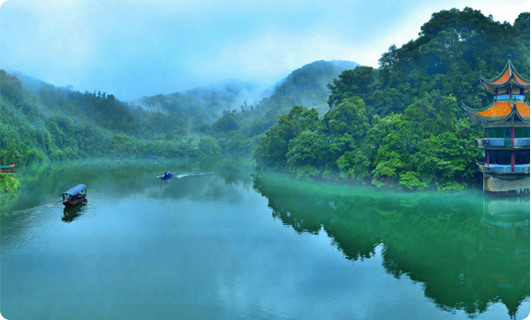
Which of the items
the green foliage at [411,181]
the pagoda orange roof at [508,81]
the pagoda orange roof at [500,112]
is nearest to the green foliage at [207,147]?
the green foliage at [411,181]

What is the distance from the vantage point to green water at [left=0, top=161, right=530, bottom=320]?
33.0 ft

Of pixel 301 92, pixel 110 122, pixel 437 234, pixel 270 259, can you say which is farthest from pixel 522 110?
pixel 301 92

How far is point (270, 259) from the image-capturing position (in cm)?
1341

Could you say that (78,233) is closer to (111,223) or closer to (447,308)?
(111,223)

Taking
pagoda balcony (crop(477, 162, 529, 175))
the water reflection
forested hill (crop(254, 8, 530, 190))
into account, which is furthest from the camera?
forested hill (crop(254, 8, 530, 190))

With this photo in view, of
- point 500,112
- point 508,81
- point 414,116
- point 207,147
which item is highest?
point 508,81

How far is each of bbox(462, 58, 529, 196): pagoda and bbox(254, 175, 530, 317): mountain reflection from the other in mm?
1252

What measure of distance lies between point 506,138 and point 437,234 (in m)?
9.63

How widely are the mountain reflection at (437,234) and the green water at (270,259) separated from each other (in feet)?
0.19

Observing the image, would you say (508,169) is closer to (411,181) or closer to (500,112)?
(500,112)

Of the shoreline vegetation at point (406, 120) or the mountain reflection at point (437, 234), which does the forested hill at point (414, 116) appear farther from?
the mountain reflection at point (437, 234)

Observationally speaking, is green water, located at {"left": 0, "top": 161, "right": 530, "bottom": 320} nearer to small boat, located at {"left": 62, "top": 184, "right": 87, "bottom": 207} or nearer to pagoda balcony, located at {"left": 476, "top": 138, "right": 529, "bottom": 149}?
small boat, located at {"left": 62, "top": 184, "right": 87, "bottom": 207}

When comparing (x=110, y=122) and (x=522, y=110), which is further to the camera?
(x=110, y=122)

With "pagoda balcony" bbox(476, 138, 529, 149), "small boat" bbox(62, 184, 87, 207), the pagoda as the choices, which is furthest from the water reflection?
"pagoda balcony" bbox(476, 138, 529, 149)
